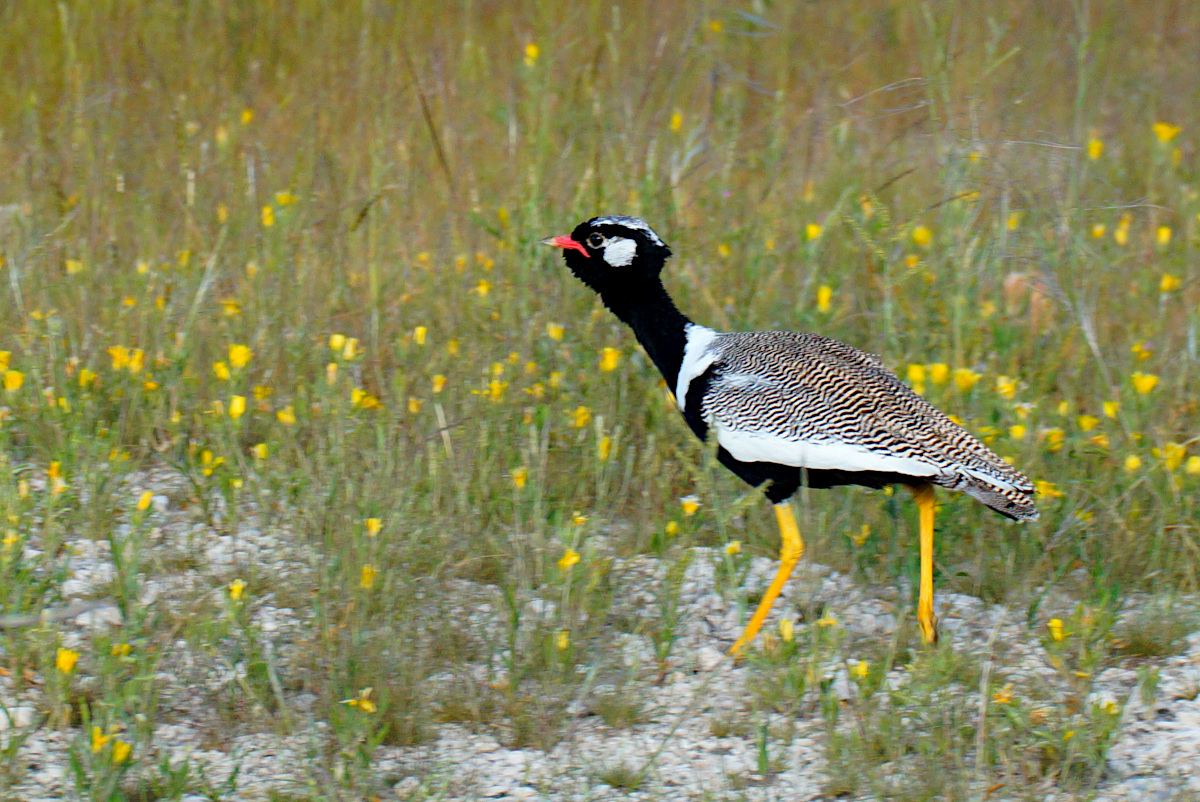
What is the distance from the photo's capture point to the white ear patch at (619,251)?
138 inches

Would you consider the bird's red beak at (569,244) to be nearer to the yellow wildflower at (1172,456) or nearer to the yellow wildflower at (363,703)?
the yellow wildflower at (363,703)

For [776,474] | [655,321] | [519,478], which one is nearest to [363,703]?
[519,478]

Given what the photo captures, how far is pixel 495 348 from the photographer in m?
4.12

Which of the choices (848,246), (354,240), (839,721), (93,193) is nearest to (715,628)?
(839,721)

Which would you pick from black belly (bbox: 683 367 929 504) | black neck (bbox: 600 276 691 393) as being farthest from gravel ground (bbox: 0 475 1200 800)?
black neck (bbox: 600 276 691 393)

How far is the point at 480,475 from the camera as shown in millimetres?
3484

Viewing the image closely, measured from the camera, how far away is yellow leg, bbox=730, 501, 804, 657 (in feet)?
10.2

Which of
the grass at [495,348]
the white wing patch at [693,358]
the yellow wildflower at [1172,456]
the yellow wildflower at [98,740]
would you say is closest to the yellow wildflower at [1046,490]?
the grass at [495,348]

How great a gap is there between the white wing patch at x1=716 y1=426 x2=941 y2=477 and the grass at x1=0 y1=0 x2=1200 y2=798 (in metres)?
0.16

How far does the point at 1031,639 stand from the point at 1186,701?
0.38 meters

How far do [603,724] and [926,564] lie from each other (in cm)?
84

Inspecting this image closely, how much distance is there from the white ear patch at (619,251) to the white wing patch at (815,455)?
63 cm

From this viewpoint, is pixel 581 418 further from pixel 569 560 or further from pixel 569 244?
pixel 569 560

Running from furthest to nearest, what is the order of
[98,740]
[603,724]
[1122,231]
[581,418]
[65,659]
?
[1122,231]
[581,418]
[603,724]
[65,659]
[98,740]
